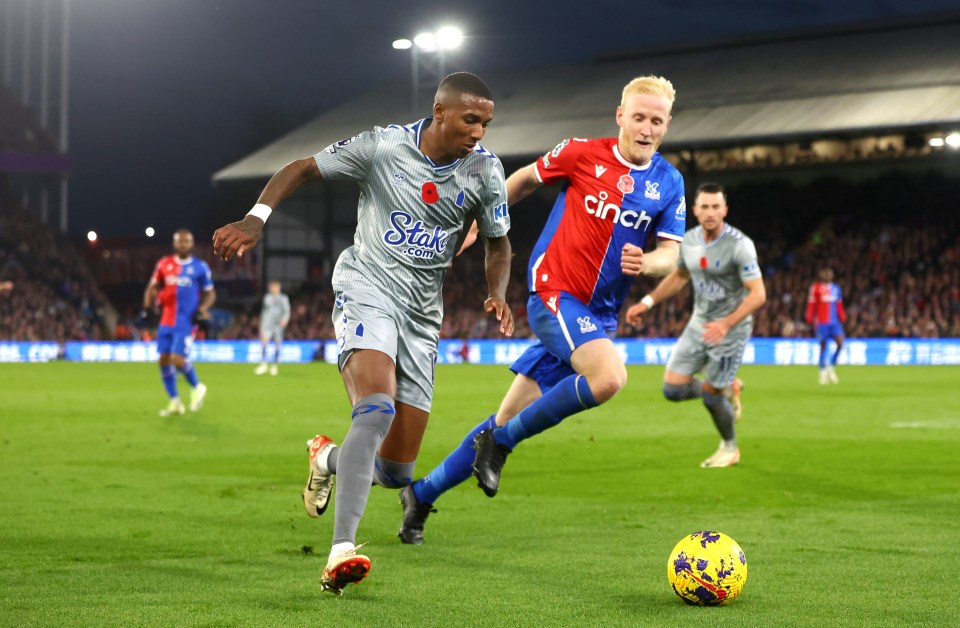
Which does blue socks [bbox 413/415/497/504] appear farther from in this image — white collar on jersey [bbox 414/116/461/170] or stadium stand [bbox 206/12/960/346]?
stadium stand [bbox 206/12/960/346]

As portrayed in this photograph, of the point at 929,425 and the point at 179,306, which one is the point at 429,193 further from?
the point at 179,306

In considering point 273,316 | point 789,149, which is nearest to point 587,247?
point 273,316

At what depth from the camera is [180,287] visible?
669 inches

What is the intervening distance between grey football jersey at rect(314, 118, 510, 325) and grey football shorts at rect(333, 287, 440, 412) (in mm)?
59

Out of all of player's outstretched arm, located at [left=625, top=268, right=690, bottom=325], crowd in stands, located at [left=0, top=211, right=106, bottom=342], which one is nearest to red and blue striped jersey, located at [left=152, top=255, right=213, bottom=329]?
player's outstretched arm, located at [left=625, top=268, right=690, bottom=325]

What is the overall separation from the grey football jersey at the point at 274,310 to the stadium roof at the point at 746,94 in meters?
10.5

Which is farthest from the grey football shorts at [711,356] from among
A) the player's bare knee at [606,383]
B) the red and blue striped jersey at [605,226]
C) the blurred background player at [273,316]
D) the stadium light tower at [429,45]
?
the stadium light tower at [429,45]

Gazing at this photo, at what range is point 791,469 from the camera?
10.5m

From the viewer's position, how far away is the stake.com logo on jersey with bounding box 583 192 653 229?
23.3ft

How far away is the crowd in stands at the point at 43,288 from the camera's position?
50.4 metres

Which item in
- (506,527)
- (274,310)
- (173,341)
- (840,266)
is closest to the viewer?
(506,527)

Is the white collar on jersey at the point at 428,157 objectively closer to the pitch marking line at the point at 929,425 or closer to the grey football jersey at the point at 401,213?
the grey football jersey at the point at 401,213

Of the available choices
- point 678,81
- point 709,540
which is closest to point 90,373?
point 678,81

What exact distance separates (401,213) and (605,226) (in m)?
1.63
